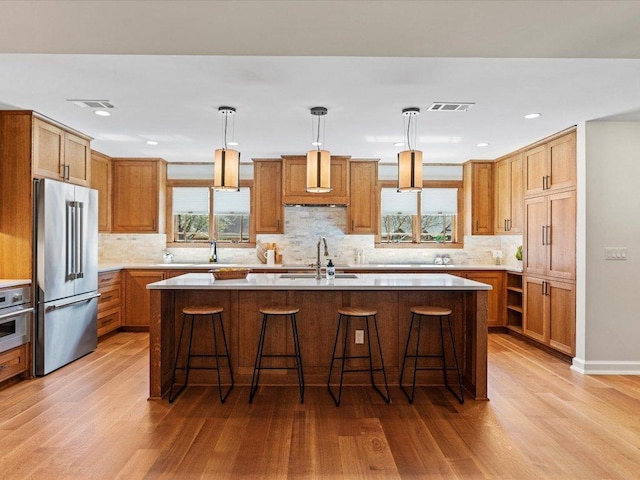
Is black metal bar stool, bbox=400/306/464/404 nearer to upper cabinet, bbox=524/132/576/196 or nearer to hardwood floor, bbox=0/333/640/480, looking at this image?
hardwood floor, bbox=0/333/640/480

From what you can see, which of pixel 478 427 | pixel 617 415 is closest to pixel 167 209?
pixel 478 427

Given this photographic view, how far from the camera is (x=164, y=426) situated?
300cm

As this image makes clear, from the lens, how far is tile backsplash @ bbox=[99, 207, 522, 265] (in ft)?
22.1

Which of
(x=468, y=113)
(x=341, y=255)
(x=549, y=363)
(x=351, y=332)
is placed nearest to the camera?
(x=351, y=332)

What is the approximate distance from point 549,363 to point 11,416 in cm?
496

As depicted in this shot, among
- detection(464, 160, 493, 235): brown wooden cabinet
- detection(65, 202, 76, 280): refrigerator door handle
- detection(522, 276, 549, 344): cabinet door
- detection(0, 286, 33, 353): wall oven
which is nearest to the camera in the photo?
detection(0, 286, 33, 353): wall oven

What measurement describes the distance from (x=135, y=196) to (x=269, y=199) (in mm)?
2003

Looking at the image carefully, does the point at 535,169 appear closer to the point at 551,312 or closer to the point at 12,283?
the point at 551,312

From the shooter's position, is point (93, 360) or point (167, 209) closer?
point (93, 360)

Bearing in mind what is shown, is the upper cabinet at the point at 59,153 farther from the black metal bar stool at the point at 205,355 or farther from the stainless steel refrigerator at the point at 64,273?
the black metal bar stool at the point at 205,355

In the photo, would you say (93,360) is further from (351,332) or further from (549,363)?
(549,363)

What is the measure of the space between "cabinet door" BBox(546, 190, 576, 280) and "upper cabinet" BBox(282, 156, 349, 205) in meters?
2.64

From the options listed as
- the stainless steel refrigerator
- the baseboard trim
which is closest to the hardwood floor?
the baseboard trim

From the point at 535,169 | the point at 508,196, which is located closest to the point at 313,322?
the point at 535,169
